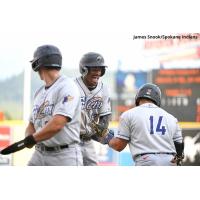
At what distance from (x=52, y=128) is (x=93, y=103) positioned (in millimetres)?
491

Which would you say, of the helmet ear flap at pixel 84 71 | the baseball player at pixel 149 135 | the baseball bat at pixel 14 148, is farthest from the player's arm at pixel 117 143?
the baseball bat at pixel 14 148

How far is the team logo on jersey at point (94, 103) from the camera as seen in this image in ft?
11.4

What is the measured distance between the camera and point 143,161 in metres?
3.22

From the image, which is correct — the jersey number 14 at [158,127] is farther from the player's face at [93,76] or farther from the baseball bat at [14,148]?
the baseball bat at [14,148]

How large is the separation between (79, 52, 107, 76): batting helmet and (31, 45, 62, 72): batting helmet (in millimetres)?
141

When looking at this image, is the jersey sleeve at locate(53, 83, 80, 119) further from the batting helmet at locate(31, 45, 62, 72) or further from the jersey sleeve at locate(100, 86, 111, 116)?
the jersey sleeve at locate(100, 86, 111, 116)

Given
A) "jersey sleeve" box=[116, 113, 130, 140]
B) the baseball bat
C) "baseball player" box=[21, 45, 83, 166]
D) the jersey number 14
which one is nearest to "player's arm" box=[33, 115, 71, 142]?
"baseball player" box=[21, 45, 83, 166]

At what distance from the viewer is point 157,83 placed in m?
3.48

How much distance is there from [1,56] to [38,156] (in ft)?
1.93

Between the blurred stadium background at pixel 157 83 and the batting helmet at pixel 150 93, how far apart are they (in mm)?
63

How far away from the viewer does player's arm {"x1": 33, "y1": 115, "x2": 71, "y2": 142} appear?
307 cm

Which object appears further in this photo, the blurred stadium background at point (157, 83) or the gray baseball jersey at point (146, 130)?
the blurred stadium background at point (157, 83)

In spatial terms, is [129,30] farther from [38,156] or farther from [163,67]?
[38,156]
